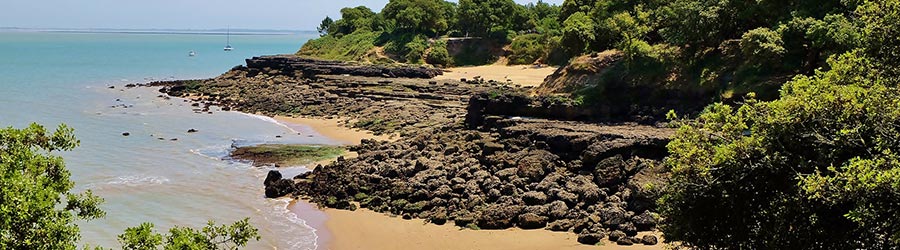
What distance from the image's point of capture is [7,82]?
7719 cm

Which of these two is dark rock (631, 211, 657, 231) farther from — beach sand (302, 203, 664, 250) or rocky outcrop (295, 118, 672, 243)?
beach sand (302, 203, 664, 250)

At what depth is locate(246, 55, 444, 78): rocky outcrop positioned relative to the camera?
65.8 m

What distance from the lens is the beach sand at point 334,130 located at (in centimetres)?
4225

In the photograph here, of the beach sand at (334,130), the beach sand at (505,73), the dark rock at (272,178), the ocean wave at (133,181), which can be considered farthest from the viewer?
the beach sand at (505,73)

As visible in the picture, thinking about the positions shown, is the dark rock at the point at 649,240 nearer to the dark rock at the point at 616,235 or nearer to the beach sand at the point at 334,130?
the dark rock at the point at 616,235

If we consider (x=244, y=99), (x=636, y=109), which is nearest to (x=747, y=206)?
(x=636, y=109)

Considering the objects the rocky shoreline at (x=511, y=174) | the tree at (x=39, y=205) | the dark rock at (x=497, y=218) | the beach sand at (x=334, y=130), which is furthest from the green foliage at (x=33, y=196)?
the beach sand at (x=334, y=130)

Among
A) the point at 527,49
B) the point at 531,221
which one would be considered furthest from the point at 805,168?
the point at 527,49

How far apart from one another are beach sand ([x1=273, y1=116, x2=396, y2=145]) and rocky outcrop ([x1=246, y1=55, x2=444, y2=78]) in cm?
1467

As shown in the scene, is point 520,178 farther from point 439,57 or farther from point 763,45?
point 439,57

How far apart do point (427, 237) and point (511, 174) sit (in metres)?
5.61

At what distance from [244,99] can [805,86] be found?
54.2 metres

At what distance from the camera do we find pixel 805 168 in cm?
1262

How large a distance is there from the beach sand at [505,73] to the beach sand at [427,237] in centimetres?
3430
